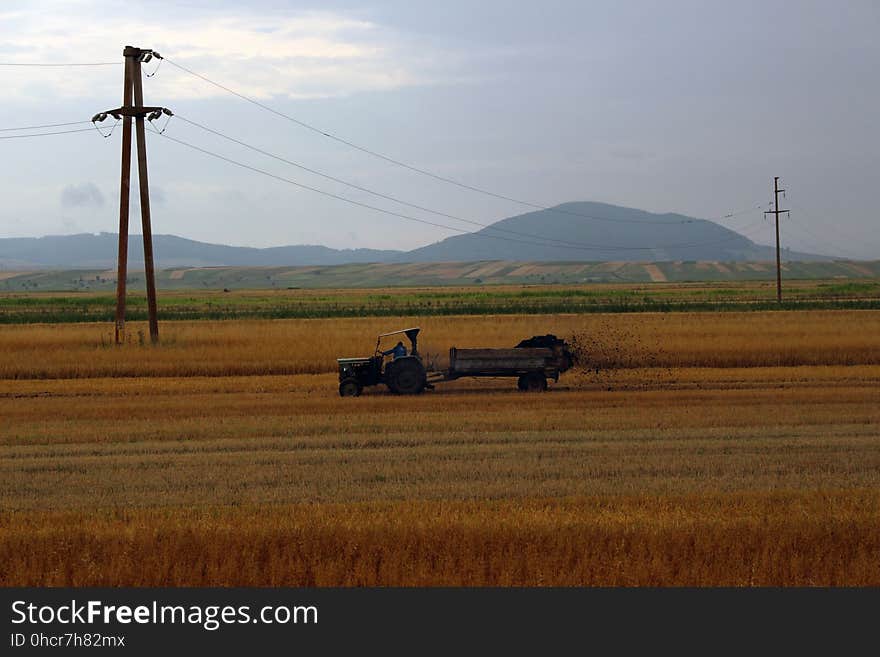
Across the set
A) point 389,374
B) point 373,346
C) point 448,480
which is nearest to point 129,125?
point 373,346

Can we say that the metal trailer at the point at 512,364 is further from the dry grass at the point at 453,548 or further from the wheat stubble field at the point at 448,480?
the dry grass at the point at 453,548

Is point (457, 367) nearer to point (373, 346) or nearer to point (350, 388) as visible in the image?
point (350, 388)

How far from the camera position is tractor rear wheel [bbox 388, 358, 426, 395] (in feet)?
83.1

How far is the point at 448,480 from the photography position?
47.3ft

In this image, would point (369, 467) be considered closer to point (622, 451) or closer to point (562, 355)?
point (622, 451)

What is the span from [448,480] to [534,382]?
39.0 ft

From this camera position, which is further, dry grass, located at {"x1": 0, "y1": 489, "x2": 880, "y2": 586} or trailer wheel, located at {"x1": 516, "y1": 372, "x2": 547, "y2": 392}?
trailer wheel, located at {"x1": 516, "y1": 372, "x2": 547, "y2": 392}

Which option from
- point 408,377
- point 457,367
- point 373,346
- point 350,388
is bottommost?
point 350,388

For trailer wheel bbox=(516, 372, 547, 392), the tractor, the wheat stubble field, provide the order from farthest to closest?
trailer wheel bbox=(516, 372, 547, 392)
the tractor
the wheat stubble field

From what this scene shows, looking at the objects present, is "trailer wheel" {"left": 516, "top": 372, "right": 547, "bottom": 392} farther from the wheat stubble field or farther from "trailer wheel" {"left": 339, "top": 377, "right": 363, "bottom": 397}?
"trailer wheel" {"left": 339, "top": 377, "right": 363, "bottom": 397}

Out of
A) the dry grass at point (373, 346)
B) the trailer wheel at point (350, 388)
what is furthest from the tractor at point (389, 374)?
the dry grass at point (373, 346)

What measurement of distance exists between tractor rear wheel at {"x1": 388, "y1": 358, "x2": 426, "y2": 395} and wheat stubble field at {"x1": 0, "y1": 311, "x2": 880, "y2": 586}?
30.5 inches

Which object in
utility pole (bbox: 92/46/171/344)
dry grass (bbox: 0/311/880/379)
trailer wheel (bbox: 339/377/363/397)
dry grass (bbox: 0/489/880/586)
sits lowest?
dry grass (bbox: 0/489/880/586)

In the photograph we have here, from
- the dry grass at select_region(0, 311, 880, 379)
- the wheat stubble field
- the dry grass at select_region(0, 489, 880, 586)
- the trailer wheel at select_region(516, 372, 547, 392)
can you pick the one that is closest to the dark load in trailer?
the trailer wheel at select_region(516, 372, 547, 392)
